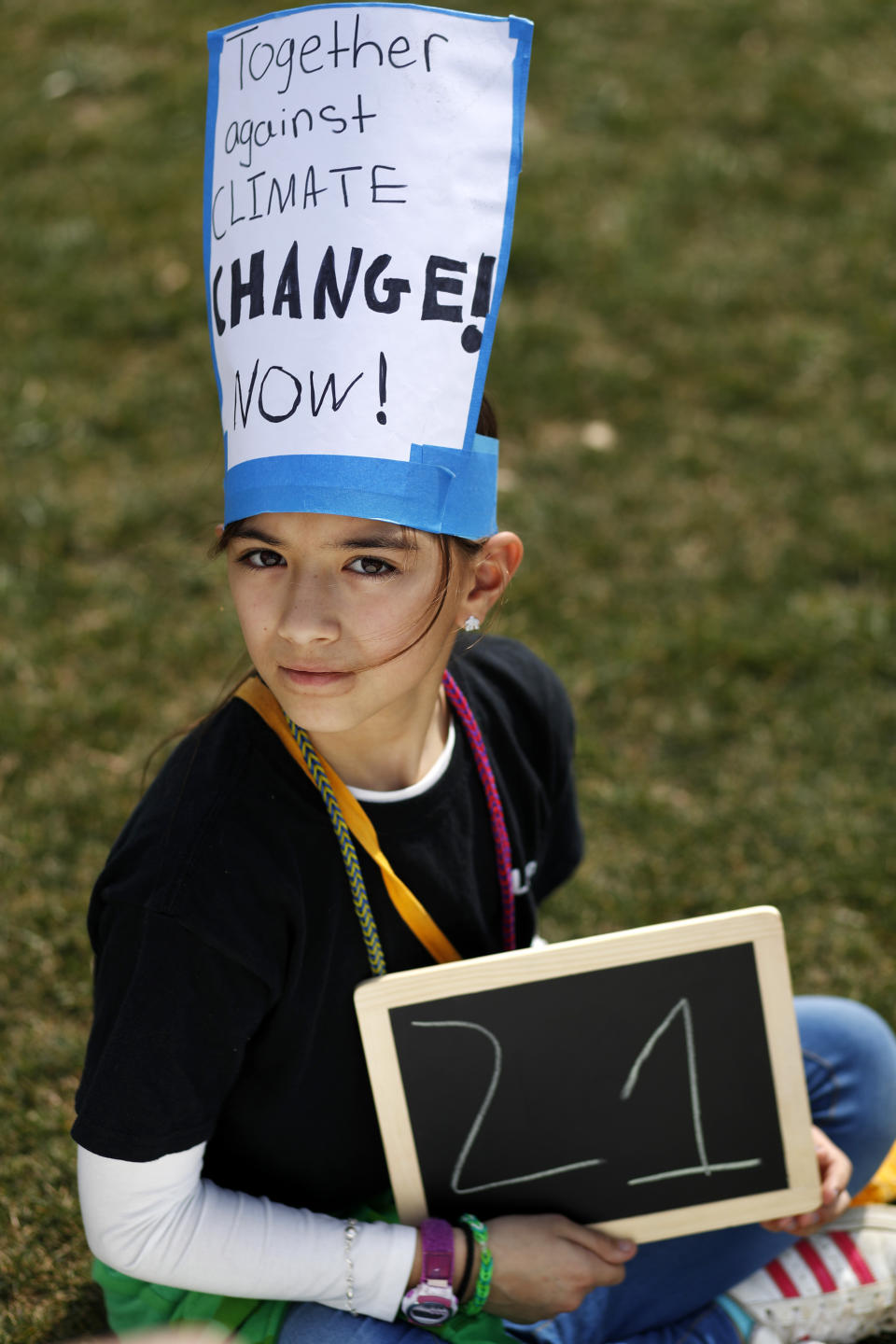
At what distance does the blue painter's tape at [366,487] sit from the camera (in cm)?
161

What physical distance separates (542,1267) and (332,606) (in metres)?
0.96

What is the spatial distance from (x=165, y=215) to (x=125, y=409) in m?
0.98

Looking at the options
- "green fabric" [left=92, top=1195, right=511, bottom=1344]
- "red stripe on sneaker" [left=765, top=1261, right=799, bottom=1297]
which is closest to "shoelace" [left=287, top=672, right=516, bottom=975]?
"green fabric" [left=92, top=1195, right=511, bottom=1344]

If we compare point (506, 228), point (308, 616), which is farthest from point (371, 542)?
point (506, 228)

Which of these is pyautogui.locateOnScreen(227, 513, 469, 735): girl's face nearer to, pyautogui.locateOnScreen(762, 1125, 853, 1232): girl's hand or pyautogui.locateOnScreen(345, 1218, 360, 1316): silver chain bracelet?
pyautogui.locateOnScreen(345, 1218, 360, 1316): silver chain bracelet

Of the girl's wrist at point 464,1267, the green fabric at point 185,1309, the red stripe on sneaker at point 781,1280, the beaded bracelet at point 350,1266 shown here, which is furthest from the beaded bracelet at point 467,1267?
the red stripe on sneaker at point 781,1280

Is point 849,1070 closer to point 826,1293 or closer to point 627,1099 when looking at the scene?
point 826,1293

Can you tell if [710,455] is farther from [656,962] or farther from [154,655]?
[656,962]

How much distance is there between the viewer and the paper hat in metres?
1.60

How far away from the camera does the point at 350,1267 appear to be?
5.98 ft

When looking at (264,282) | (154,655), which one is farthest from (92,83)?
(264,282)

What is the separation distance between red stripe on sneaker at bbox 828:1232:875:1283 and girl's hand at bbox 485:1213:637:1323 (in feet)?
1.70

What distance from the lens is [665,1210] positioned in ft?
6.60

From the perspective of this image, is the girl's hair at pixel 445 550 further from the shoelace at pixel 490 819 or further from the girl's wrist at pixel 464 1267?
the girl's wrist at pixel 464 1267
